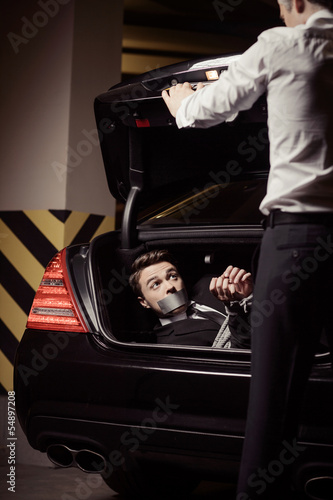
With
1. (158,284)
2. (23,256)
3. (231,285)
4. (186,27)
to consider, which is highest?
(186,27)

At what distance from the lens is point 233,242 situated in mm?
2506

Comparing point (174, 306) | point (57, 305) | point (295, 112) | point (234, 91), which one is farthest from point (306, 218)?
point (174, 306)

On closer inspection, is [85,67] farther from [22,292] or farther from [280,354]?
[280,354]

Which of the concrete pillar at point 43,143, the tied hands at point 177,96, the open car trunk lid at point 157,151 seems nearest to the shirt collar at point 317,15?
the tied hands at point 177,96

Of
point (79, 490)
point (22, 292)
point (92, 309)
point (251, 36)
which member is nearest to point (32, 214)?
point (22, 292)

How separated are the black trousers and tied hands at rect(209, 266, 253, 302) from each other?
688 mm

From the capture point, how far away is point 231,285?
240 centimetres

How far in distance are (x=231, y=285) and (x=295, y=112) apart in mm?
876

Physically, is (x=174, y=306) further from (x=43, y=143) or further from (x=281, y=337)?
(x=43, y=143)

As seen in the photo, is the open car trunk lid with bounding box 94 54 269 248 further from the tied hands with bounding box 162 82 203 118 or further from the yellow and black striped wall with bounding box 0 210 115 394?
the yellow and black striped wall with bounding box 0 210 115 394

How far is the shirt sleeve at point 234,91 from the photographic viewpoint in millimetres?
1693

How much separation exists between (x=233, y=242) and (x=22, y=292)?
2244mm

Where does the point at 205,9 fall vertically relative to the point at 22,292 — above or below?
above

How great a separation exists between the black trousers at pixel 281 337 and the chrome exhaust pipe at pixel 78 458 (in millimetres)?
738
